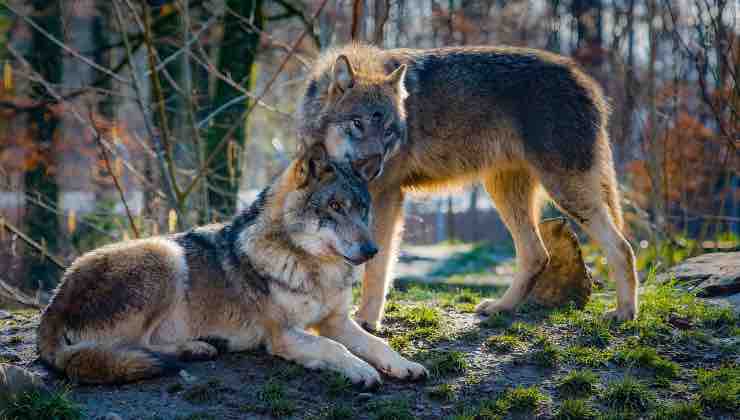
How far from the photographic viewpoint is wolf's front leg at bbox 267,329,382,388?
4215 millimetres

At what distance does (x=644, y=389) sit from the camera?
4.21m

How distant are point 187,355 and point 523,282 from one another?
2943mm

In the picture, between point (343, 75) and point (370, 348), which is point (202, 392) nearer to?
point (370, 348)

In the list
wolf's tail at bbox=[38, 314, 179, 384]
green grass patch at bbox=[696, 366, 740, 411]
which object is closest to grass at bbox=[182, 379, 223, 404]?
wolf's tail at bbox=[38, 314, 179, 384]

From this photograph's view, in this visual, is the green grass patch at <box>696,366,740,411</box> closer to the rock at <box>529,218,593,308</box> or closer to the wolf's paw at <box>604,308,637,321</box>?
the wolf's paw at <box>604,308,637,321</box>

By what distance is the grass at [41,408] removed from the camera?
358 cm

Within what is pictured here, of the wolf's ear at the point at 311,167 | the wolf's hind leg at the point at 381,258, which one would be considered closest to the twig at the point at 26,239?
the wolf's hind leg at the point at 381,258

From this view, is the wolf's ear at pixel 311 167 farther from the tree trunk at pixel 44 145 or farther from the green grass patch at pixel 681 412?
the tree trunk at pixel 44 145

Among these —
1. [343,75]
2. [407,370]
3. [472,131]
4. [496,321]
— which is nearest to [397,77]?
[343,75]

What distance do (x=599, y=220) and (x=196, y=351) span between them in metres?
3.27

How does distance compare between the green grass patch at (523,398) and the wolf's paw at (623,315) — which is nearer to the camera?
the green grass patch at (523,398)

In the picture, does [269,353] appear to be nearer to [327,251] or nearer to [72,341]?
[327,251]

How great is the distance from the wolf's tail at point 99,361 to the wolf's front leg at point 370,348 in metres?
1.07

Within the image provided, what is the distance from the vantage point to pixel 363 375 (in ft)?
13.8
